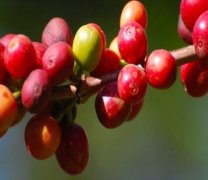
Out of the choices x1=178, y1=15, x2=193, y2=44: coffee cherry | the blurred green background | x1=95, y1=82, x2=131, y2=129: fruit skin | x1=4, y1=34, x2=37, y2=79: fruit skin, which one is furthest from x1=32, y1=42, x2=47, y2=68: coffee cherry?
the blurred green background

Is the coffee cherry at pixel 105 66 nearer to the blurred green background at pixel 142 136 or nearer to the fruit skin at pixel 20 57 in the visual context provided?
the fruit skin at pixel 20 57

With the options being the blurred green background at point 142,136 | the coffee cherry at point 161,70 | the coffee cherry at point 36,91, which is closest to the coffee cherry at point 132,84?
the coffee cherry at point 161,70

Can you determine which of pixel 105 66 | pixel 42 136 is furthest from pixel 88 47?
pixel 42 136

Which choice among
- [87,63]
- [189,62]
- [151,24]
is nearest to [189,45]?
[189,62]

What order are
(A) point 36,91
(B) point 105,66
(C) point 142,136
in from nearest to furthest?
(A) point 36,91 → (B) point 105,66 → (C) point 142,136

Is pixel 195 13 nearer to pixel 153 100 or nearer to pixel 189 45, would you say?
pixel 189 45

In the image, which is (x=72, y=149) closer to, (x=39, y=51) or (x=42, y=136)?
(x=42, y=136)
